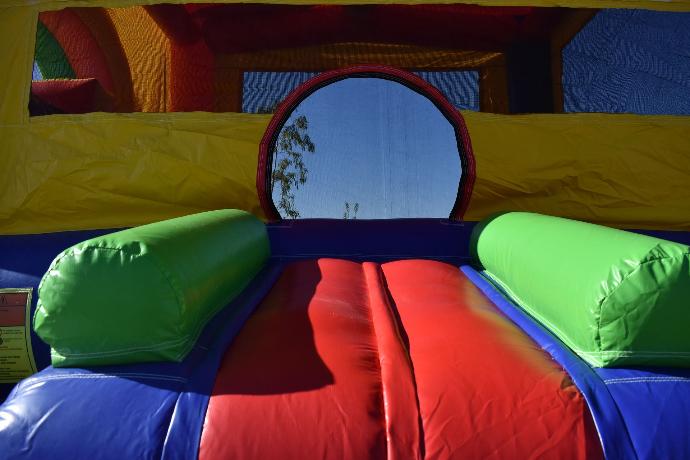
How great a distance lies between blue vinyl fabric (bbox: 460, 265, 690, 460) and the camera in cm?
62

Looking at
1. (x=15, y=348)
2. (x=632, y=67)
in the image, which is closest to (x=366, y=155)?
(x=632, y=67)

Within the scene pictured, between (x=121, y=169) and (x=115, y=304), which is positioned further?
(x=121, y=169)

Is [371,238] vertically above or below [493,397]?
above

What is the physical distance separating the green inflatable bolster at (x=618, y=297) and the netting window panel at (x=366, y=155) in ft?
3.28

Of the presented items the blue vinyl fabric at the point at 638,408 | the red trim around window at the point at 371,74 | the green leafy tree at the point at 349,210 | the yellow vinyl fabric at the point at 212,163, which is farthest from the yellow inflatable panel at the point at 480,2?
the blue vinyl fabric at the point at 638,408

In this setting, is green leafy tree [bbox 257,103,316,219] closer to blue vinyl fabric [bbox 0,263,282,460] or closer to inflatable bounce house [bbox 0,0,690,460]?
inflatable bounce house [bbox 0,0,690,460]

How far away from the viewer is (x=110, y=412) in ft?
2.13

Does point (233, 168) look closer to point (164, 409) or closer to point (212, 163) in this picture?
point (212, 163)

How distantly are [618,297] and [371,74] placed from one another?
141 cm

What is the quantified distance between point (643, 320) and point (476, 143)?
125 cm

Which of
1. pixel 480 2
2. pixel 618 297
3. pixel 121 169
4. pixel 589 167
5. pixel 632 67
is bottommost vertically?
pixel 618 297

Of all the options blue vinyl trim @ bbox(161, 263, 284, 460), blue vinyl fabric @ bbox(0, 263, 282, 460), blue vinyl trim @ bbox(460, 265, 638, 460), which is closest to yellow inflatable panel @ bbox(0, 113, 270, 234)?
blue vinyl trim @ bbox(161, 263, 284, 460)

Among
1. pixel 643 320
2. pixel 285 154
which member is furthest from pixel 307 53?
pixel 643 320

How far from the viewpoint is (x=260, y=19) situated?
6.31 ft
